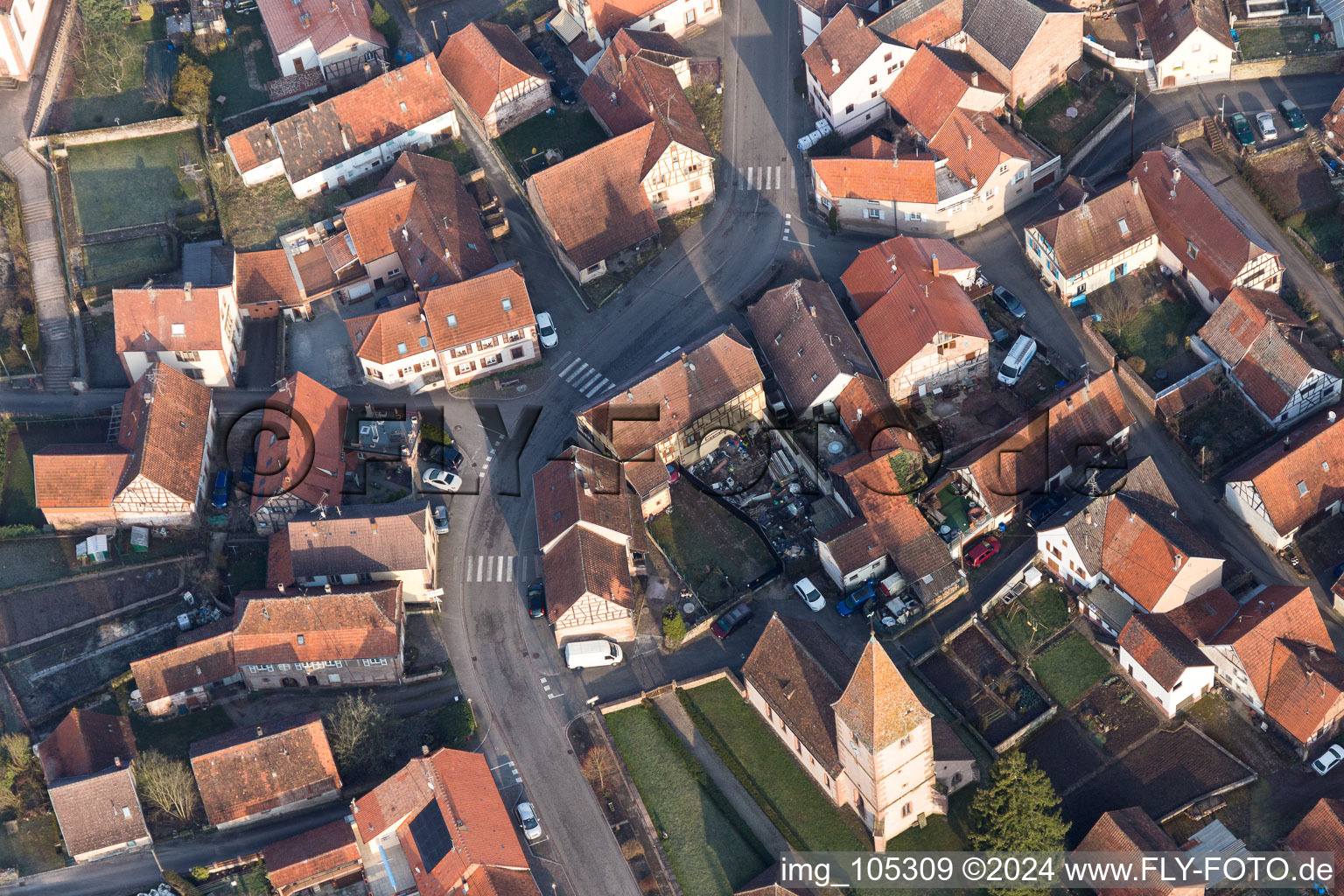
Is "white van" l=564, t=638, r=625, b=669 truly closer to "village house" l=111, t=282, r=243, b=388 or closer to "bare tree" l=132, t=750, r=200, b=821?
"bare tree" l=132, t=750, r=200, b=821

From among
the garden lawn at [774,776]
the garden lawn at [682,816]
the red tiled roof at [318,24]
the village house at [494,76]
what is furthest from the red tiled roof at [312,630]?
the red tiled roof at [318,24]

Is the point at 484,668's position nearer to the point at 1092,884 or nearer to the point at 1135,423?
the point at 1092,884

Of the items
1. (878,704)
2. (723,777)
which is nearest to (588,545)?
(723,777)

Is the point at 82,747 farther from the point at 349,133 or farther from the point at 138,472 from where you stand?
the point at 349,133

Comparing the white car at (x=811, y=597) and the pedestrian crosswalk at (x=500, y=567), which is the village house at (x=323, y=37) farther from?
the white car at (x=811, y=597)

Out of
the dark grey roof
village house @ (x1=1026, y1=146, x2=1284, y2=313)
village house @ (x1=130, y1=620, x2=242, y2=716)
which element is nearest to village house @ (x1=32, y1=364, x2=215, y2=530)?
village house @ (x1=130, y1=620, x2=242, y2=716)
